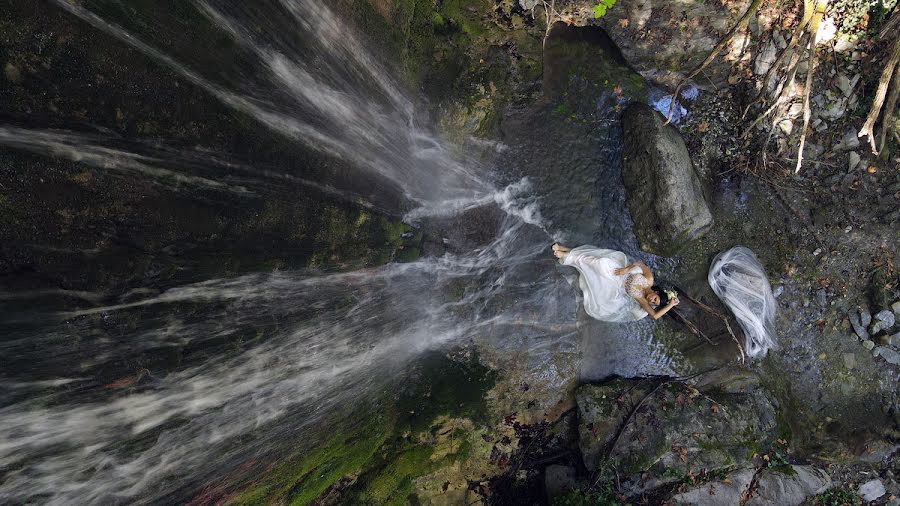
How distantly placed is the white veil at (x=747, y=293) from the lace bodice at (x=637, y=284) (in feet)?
3.75

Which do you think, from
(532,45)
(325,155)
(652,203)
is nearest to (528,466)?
(652,203)

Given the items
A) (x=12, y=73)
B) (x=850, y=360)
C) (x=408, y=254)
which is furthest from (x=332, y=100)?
(x=850, y=360)

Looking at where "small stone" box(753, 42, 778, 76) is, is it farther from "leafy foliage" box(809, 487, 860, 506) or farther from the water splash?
"leafy foliage" box(809, 487, 860, 506)

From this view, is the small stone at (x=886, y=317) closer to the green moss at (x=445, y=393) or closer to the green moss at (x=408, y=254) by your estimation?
the green moss at (x=445, y=393)

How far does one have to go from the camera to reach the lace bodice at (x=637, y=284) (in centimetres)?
559

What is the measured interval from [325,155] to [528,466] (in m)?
4.67

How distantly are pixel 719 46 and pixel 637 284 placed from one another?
2.91 m

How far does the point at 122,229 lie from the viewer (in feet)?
12.3

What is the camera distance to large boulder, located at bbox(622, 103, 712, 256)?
5.71 meters

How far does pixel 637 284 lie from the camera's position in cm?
559

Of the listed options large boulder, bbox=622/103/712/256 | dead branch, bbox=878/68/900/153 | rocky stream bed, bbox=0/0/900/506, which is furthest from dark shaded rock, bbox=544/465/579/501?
dead branch, bbox=878/68/900/153

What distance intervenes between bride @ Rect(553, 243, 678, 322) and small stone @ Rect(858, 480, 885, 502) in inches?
137

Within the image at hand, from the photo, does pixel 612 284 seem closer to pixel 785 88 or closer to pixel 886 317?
pixel 785 88

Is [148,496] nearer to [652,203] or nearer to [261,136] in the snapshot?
[261,136]
